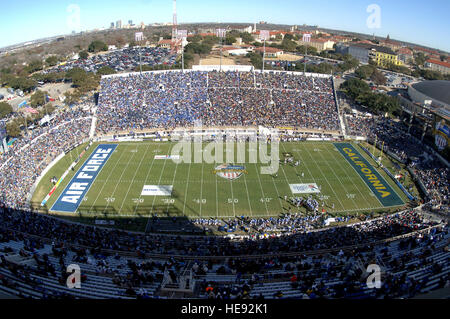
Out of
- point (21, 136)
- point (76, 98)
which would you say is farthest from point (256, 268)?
point (76, 98)

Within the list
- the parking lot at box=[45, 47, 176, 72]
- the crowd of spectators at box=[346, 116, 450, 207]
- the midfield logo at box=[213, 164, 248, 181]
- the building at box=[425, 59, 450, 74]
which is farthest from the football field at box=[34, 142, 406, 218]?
the building at box=[425, 59, 450, 74]

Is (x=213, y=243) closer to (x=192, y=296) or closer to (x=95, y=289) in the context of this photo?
(x=192, y=296)

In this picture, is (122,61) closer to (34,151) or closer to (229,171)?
(34,151)

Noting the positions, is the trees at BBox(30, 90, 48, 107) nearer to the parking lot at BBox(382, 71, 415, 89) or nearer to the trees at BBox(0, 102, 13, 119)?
the trees at BBox(0, 102, 13, 119)

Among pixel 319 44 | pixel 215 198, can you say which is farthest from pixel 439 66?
pixel 215 198

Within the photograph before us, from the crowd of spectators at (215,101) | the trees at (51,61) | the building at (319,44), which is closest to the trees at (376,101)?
the crowd of spectators at (215,101)

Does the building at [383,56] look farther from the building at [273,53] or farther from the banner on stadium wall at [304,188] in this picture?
the banner on stadium wall at [304,188]
